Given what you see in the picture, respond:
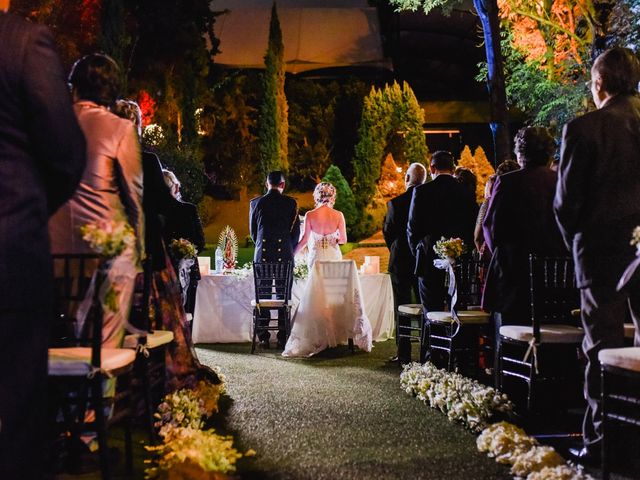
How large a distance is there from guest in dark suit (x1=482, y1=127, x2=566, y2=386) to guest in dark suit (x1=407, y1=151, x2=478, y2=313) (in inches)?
56.6

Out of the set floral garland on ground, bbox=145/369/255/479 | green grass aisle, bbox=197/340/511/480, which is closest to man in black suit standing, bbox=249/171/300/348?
green grass aisle, bbox=197/340/511/480

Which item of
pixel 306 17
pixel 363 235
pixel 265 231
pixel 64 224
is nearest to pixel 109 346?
pixel 64 224

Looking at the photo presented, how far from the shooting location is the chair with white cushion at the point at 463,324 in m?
5.51

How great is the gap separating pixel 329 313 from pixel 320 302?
19 centimetres

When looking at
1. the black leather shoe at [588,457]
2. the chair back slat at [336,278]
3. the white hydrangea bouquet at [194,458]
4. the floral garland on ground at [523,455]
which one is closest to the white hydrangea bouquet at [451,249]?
the floral garland on ground at [523,455]

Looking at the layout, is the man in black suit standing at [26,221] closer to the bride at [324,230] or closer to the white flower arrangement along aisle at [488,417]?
the white flower arrangement along aisle at [488,417]

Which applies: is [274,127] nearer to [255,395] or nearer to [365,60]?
[365,60]

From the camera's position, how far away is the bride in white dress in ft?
25.6

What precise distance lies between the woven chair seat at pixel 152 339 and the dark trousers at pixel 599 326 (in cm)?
239

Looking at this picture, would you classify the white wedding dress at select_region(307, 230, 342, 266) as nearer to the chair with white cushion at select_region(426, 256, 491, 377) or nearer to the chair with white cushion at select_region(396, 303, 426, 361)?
the chair with white cushion at select_region(396, 303, 426, 361)

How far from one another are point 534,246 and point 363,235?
1219cm

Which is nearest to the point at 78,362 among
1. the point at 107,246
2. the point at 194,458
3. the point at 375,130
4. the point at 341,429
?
the point at 107,246

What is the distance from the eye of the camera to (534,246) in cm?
472

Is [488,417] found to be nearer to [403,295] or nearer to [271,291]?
[403,295]
